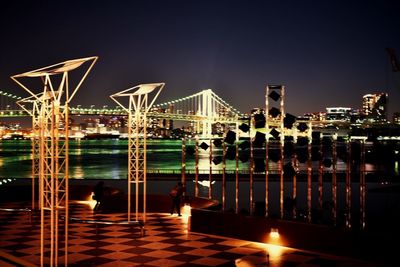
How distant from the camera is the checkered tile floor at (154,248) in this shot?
7.17m

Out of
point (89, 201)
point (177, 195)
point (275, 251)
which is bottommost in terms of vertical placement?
point (275, 251)

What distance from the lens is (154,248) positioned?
8.13m

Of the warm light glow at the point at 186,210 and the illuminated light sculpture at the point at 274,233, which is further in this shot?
the warm light glow at the point at 186,210

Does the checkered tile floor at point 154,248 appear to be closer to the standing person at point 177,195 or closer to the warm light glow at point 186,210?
the standing person at point 177,195

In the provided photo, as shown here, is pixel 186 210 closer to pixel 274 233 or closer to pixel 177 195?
pixel 177 195

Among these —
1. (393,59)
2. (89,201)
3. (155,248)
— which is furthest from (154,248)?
(393,59)

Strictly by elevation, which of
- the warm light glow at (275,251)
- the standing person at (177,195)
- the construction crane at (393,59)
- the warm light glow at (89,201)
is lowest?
the warm light glow at (275,251)

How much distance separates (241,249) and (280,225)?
0.76 meters

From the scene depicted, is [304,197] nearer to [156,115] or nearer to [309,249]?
[309,249]

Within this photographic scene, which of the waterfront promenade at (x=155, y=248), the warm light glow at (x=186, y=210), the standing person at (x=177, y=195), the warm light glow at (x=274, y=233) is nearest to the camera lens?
the waterfront promenade at (x=155, y=248)

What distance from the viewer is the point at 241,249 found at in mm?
8047

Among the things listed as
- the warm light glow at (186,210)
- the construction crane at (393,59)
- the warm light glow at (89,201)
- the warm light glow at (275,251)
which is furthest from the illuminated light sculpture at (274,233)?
the construction crane at (393,59)

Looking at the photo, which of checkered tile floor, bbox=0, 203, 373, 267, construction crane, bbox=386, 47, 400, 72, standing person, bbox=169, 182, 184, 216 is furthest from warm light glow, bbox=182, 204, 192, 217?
construction crane, bbox=386, 47, 400, 72

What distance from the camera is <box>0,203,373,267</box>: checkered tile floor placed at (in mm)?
7168
